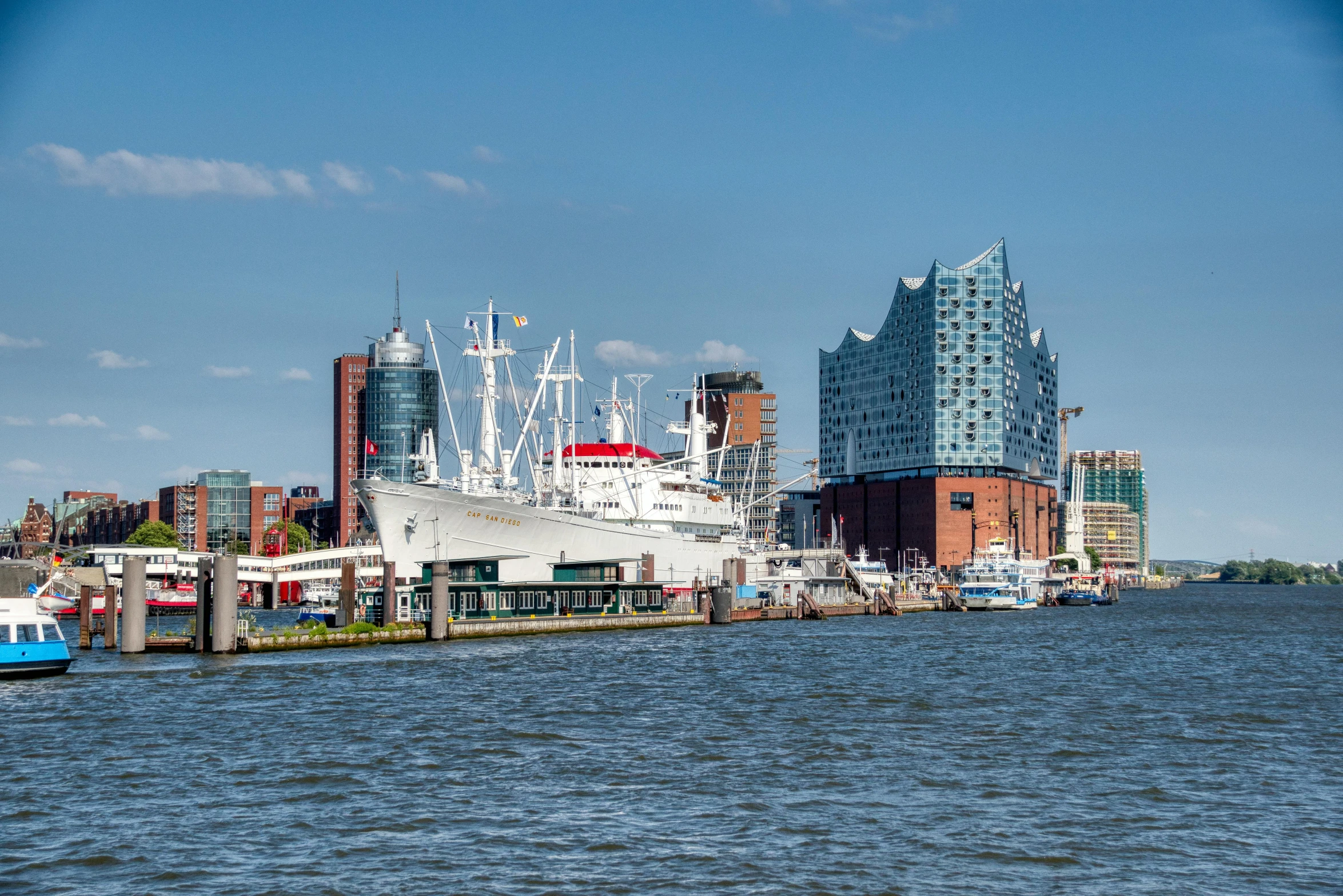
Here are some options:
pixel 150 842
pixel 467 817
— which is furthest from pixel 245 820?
pixel 467 817

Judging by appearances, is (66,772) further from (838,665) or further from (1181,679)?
(1181,679)

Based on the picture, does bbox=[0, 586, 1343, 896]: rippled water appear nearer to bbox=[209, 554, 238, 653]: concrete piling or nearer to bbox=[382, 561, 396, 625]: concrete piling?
bbox=[209, 554, 238, 653]: concrete piling

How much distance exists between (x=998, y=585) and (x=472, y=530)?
3010 inches

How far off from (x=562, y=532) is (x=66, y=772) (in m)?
83.3

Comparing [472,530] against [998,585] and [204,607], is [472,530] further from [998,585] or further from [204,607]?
[998,585]

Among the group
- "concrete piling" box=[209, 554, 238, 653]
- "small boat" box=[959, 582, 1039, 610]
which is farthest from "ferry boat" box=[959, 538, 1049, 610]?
"concrete piling" box=[209, 554, 238, 653]

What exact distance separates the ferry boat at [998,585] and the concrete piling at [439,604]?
92246mm

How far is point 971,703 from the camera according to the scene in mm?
51719

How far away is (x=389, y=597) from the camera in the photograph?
277 feet

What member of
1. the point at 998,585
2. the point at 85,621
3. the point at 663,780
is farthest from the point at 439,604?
the point at 998,585

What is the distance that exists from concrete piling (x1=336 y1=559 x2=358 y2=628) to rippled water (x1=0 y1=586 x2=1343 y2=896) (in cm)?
2595

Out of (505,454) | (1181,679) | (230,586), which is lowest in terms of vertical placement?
(1181,679)

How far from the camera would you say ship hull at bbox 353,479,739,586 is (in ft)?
362

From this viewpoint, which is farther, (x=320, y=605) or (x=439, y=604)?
(x=320, y=605)
